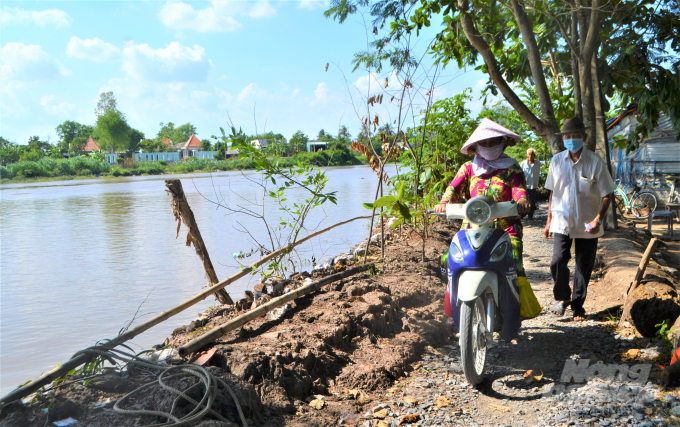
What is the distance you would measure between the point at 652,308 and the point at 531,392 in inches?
60.4

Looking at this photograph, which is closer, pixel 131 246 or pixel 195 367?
pixel 195 367

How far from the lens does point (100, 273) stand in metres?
9.45

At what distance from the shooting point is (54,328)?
640 cm

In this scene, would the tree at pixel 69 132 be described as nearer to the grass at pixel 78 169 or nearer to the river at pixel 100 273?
the grass at pixel 78 169

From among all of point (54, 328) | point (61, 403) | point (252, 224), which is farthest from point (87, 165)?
point (61, 403)

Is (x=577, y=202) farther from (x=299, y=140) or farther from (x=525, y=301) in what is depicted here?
(x=299, y=140)

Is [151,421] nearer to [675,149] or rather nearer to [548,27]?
[548,27]

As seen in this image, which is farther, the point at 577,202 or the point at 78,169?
the point at 78,169

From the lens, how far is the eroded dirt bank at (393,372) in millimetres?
2912

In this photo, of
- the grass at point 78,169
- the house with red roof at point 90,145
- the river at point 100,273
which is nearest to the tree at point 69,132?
the house with red roof at point 90,145

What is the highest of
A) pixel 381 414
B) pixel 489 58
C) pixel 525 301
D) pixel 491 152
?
pixel 489 58

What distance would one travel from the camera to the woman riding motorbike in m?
3.73

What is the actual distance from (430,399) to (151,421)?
1.72 m

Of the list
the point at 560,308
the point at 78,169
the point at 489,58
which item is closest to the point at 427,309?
the point at 560,308
